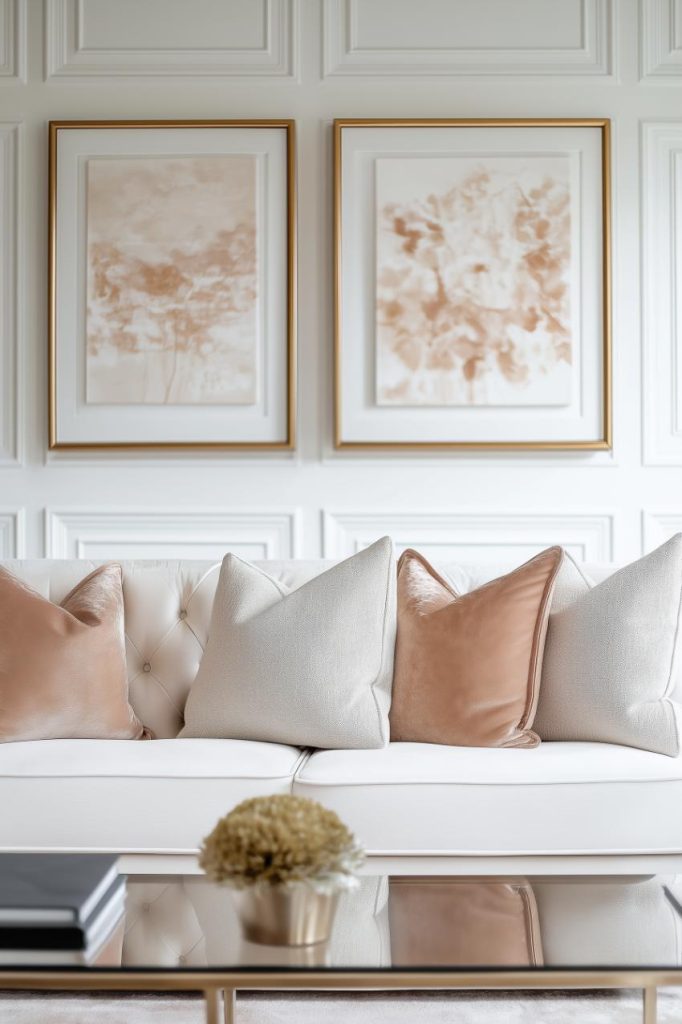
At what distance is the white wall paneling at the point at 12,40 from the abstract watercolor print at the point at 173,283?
1.38 feet

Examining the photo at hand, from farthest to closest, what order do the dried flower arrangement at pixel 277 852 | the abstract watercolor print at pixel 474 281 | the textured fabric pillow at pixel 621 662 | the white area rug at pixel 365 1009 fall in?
the abstract watercolor print at pixel 474 281, the textured fabric pillow at pixel 621 662, the white area rug at pixel 365 1009, the dried flower arrangement at pixel 277 852

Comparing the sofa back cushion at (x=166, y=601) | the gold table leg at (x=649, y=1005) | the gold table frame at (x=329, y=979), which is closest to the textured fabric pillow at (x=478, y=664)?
the sofa back cushion at (x=166, y=601)

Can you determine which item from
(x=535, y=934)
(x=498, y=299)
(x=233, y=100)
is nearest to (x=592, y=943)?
(x=535, y=934)

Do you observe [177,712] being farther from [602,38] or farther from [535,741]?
[602,38]

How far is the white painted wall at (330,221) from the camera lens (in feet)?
9.83

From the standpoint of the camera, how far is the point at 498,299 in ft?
9.77

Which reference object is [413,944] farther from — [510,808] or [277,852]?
[510,808]

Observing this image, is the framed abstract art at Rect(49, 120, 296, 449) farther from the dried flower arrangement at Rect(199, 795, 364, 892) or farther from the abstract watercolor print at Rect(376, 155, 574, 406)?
the dried flower arrangement at Rect(199, 795, 364, 892)

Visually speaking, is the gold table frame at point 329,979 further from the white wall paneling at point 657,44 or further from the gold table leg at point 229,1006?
the white wall paneling at point 657,44

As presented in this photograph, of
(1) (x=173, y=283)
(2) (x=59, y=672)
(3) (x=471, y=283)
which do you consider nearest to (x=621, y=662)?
(2) (x=59, y=672)

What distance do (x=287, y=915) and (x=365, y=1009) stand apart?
75cm

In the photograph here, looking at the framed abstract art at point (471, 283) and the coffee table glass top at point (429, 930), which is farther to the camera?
the framed abstract art at point (471, 283)

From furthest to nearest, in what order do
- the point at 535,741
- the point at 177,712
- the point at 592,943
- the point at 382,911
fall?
the point at 177,712 → the point at 535,741 → the point at 382,911 → the point at 592,943

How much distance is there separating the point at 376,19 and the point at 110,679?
2075mm
